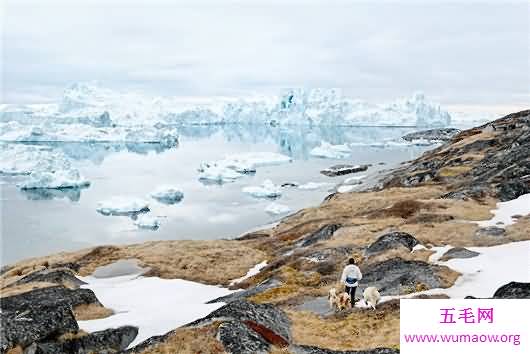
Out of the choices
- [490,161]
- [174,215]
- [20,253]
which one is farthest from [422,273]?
[174,215]

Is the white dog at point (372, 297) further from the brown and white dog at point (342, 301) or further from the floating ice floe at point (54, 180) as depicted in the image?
the floating ice floe at point (54, 180)

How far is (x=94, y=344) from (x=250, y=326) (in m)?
6.37

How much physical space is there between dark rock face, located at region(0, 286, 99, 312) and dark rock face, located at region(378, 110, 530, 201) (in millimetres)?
31505

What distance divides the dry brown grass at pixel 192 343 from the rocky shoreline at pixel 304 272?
0.04m

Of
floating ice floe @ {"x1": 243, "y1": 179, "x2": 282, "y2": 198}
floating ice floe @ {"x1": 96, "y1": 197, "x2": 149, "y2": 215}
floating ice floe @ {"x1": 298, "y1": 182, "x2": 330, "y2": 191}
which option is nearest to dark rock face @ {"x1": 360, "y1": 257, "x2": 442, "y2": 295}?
floating ice floe @ {"x1": 96, "y1": 197, "x2": 149, "y2": 215}

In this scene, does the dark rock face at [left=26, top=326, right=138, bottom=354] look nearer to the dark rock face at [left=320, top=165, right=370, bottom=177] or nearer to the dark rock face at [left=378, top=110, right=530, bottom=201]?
the dark rock face at [left=378, top=110, right=530, bottom=201]

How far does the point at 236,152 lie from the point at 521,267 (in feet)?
515

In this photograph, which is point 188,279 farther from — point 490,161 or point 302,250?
point 490,161

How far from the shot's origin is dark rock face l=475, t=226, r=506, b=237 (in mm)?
31700

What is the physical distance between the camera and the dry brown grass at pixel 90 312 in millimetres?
23281

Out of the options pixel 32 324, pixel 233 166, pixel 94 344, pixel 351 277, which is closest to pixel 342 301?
pixel 351 277

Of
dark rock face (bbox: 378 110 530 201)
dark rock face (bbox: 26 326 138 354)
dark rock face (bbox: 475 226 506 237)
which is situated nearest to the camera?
dark rock face (bbox: 26 326 138 354)

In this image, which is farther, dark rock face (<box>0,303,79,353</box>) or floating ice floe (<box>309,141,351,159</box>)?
floating ice floe (<box>309,141,351,159</box>)

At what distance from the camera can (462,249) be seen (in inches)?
1120
